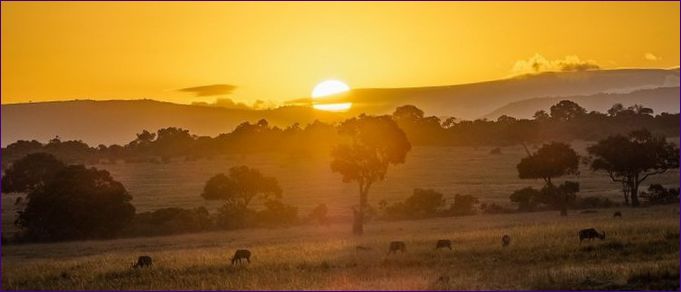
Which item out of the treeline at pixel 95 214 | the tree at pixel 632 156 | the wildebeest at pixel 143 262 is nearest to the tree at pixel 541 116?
the tree at pixel 632 156

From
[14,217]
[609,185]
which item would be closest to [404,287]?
[14,217]

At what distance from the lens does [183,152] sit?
150625 millimetres

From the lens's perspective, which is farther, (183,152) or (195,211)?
(183,152)

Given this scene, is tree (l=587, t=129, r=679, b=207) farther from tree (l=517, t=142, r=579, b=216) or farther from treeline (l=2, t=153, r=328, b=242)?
treeline (l=2, t=153, r=328, b=242)

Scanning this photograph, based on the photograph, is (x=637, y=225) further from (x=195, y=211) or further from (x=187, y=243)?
(x=195, y=211)

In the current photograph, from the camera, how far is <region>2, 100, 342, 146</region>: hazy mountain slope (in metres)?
142

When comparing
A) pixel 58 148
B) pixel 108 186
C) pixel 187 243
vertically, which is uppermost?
pixel 58 148

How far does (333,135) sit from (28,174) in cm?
8315

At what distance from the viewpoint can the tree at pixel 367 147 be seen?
64438mm

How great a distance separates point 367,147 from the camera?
2562 inches

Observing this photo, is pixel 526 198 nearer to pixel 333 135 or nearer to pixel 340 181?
pixel 340 181

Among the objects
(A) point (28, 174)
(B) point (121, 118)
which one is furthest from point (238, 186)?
(B) point (121, 118)

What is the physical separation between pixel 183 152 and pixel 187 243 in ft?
317

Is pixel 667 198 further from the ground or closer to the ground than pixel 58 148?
closer to the ground
